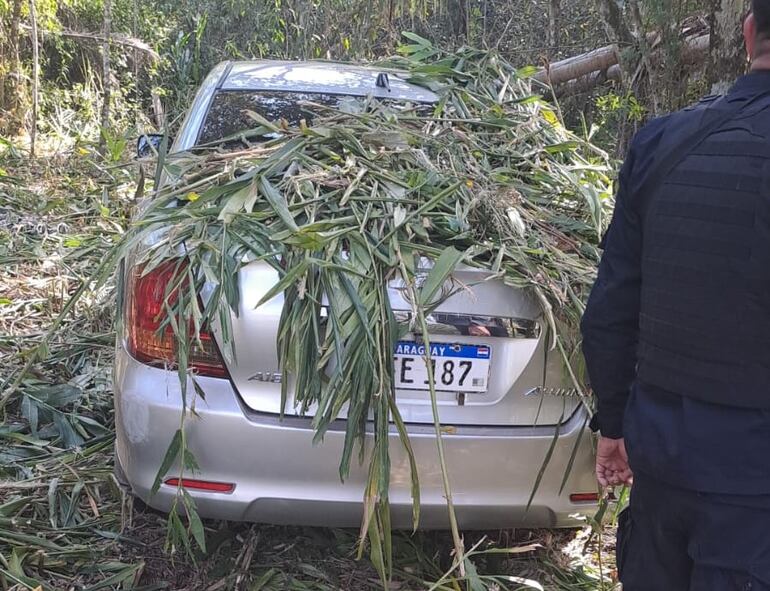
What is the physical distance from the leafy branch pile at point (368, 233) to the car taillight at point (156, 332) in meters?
0.04

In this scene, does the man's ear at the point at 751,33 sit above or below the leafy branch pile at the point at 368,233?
above

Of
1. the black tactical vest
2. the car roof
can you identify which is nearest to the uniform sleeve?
the black tactical vest

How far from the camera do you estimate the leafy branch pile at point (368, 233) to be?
2258 mm

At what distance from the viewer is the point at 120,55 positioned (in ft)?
40.9

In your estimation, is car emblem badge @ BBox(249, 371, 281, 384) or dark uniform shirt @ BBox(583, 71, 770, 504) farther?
car emblem badge @ BBox(249, 371, 281, 384)

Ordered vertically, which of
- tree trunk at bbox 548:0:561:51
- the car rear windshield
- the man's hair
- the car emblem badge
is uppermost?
tree trunk at bbox 548:0:561:51

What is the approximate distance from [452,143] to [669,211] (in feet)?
5.14

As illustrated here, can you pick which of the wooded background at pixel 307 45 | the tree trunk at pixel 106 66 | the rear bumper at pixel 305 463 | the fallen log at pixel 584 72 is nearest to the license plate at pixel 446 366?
the rear bumper at pixel 305 463

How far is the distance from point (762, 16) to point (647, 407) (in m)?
0.83

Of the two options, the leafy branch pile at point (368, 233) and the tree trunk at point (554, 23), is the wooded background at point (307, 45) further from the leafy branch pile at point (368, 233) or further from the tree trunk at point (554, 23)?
the leafy branch pile at point (368, 233)

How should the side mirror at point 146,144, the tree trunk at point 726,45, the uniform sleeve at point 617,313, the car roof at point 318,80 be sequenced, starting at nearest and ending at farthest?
the uniform sleeve at point 617,313, the tree trunk at point 726,45, the side mirror at point 146,144, the car roof at point 318,80

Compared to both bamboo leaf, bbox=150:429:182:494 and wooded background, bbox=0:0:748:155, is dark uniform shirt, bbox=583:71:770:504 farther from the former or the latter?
wooded background, bbox=0:0:748:155

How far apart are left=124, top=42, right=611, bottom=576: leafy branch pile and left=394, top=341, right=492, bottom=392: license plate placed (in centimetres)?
9

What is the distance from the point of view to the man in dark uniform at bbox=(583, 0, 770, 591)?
1.58 m
